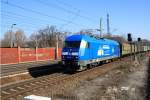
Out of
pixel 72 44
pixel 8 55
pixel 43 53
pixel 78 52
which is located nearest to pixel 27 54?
pixel 8 55

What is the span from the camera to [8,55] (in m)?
39.0

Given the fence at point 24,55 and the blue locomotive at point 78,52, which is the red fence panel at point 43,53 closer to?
the fence at point 24,55

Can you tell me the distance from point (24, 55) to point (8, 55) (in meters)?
4.11

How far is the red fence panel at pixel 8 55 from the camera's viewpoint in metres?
37.8

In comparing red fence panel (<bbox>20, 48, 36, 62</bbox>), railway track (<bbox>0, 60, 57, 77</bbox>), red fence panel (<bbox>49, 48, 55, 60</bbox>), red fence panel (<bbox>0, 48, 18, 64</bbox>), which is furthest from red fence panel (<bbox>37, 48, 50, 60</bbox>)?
railway track (<bbox>0, 60, 57, 77</bbox>)

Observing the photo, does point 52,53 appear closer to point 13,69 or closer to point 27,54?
point 27,54

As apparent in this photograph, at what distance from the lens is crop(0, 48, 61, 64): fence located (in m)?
38.3

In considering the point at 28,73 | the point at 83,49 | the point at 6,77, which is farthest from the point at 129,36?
the point at 6,77

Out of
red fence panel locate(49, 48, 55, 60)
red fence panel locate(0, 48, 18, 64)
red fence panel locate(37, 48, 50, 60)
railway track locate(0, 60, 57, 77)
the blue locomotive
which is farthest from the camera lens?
red fence panel locate(49, 48, 55, 60)

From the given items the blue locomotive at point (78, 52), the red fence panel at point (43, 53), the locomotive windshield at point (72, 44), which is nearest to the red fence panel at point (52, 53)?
the red fence panel at point (43, 53)

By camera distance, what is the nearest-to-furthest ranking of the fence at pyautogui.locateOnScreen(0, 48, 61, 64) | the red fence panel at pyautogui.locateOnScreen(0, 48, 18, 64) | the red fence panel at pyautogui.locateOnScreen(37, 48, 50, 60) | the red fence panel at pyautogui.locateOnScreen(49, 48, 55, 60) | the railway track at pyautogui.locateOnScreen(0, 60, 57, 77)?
the railway track at pyautogui.locateOnScreen(0, 60, 57, 77) < the red fence panel at pyautogui.locateOnScreen(0, 48, 18, 64) < the fence at pyautogui.locateOnScreen(0, 48, 61, 64) < the red fence panel at pyautogui.locateOnScreen(37, 48, 50, 60) < the red fence panel at pyautogui.locateOnScreen(49, 48, 55, 60)

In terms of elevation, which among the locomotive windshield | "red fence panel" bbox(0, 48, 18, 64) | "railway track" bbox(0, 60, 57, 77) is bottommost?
"railway track" bbox(0, 60, 57, 77)

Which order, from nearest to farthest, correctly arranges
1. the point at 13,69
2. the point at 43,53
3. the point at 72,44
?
the point at 72,44, the point at 13,69, the point at 43,53

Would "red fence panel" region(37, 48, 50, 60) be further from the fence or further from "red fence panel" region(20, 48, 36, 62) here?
"red fence panel" region(20, 48, 36, 62)
